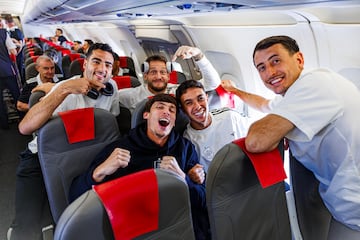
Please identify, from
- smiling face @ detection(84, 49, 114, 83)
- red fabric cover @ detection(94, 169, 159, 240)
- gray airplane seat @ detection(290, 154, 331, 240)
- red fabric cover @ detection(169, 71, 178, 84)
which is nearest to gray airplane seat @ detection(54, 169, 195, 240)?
red fabric cover @ detection(94, 169, 159, 240)

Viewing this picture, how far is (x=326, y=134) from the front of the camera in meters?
1.17

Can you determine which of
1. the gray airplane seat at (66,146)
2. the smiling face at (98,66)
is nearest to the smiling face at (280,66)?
the gray airplane seat at (66,146)

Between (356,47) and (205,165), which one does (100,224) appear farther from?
(356,47)

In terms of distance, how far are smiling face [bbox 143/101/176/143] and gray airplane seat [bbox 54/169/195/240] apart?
2.23 feet

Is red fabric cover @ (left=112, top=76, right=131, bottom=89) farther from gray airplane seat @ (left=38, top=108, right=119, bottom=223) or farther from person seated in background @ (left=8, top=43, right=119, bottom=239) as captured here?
gray airplane seat @ (left=38, top=108, right=119, bottom=223)

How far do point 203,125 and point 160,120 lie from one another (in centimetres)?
41

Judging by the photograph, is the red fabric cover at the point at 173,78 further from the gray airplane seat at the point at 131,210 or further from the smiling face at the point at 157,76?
the gray airplane seat at the point at 131,210

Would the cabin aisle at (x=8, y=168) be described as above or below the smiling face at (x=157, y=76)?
below

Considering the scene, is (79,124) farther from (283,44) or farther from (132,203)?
(283,44)

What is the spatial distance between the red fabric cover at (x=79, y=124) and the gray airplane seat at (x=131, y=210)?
80 centimetres

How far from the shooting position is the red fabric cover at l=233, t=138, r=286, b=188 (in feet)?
3.59

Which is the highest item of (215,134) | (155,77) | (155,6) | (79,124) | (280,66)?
(155,6)

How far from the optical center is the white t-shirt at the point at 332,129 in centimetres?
110

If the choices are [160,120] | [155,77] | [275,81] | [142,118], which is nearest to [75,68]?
[155,77]
